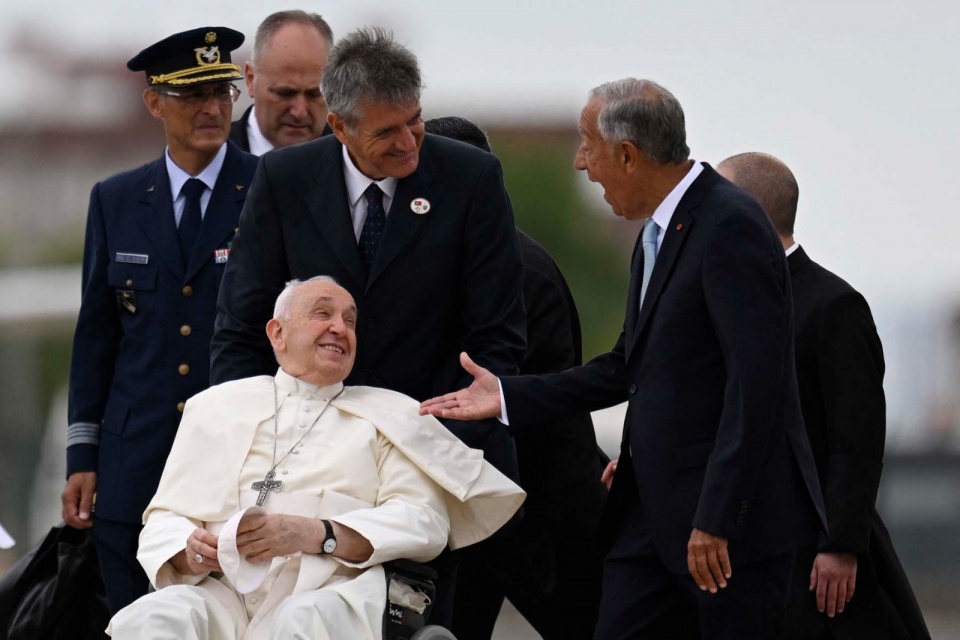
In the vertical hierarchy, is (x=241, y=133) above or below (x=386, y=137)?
below

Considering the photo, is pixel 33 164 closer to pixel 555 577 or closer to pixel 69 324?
pixel 69 324

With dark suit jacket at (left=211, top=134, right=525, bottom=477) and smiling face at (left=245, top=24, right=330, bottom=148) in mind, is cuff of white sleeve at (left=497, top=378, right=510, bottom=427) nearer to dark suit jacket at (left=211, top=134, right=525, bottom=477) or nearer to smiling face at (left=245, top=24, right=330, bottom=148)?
dark suit jacket at (left=211, top=134, right=525, bottom=477)

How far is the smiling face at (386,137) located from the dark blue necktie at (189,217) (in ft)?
2.37

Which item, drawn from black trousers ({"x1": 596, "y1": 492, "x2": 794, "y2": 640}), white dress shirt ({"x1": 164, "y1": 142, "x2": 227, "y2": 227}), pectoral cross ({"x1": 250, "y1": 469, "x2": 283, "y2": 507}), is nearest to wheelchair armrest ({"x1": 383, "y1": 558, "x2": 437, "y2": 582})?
pectoral cross ({"x1": 250, "y1": 469, "x2": 283, "y2": 507})

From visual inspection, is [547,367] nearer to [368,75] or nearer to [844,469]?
[844,469]

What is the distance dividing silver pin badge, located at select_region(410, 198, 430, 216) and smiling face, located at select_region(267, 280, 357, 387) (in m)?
0.28

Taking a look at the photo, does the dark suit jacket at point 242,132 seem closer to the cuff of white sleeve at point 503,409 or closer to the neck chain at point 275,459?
the neck chain at point 275,459

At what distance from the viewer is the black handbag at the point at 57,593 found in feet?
16.0

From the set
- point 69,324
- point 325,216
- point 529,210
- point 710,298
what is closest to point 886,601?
point 710,298

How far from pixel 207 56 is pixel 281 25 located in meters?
0.79

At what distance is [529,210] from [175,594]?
814 inches

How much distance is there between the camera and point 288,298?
14.1 ft

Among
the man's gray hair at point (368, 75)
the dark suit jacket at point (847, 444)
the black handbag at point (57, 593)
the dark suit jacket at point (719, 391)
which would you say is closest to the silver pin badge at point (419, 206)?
the man's gray hair at point (368, 75)

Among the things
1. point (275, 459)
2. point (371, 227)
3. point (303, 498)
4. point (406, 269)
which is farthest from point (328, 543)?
point (371, 227)
